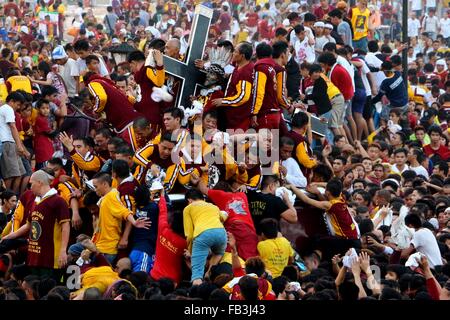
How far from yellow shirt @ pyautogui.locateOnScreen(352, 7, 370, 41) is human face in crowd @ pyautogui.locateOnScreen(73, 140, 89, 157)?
1039 cm

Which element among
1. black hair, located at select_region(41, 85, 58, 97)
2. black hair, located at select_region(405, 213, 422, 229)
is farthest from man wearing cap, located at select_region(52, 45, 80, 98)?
black hair, located at select_region(405, 213, 422, 229)

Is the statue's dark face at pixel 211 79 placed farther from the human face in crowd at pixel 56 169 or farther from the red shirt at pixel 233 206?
the red shirt at pixel 233 206

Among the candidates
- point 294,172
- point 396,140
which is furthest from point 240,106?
point 396,140

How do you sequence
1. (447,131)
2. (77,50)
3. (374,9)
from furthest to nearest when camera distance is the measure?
(374,9)
(447,131)
(77,50)

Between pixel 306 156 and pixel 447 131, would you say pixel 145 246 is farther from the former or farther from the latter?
pixel 447 131

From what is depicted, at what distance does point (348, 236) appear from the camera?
15609 millimetres

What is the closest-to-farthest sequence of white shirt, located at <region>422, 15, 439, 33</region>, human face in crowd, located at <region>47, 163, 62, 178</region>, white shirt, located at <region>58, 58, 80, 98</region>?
human face in crowd, located at <region>47, 163, 62, 178</region> → white shirt, located at <region>58, 58, 80, 98</region> → white shirt, located at <region>422, 15, 439, 33</region>

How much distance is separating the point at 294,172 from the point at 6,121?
417cm

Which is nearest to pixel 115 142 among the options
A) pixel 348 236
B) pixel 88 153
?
pixel 88 153

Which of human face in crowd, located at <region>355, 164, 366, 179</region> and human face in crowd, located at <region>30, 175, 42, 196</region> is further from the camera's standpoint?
human face in crowd, located at <region>355, 164, 366, 179</region>

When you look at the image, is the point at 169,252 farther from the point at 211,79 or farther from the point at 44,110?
the point at 44,110

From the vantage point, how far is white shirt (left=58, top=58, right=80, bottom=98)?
68.7 ft

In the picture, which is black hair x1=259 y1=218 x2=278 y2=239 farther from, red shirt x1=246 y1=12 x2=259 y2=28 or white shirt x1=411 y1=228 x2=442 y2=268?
red shirt x1=246 y1=12 x2=259 y2=28
